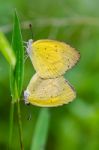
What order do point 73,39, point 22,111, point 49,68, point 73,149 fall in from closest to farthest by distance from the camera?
point 49,68 → point 73,149 → point 22,111 → point 73,39

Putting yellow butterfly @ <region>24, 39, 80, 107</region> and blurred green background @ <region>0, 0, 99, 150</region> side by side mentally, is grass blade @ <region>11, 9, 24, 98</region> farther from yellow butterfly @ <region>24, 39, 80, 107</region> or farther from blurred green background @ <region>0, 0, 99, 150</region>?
blurred green background @ <region>0, 0, 99, 150</region>

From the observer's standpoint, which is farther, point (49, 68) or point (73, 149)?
point (73, 149)

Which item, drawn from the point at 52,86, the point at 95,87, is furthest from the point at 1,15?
the point at 52,86

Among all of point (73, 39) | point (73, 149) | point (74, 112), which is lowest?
point (73, 149)

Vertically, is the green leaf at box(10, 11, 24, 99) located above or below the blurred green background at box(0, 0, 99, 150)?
below

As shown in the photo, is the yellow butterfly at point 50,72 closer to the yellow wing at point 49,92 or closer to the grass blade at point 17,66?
the yellow wing at point 49,92

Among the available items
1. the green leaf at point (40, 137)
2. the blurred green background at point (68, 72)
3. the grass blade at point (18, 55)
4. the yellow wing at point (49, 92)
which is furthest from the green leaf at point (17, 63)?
the blurred green background at point (68, 72)

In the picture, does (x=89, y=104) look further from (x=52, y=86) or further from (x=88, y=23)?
(x=52, y=86)

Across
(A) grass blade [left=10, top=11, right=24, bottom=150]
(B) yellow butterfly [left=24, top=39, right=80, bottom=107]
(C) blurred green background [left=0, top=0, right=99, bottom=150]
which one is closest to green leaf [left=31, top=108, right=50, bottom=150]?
(B) yellow butterfly [left=24, top=39, right=80, bottom=107]

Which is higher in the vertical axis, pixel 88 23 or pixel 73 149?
pixel 88 23
